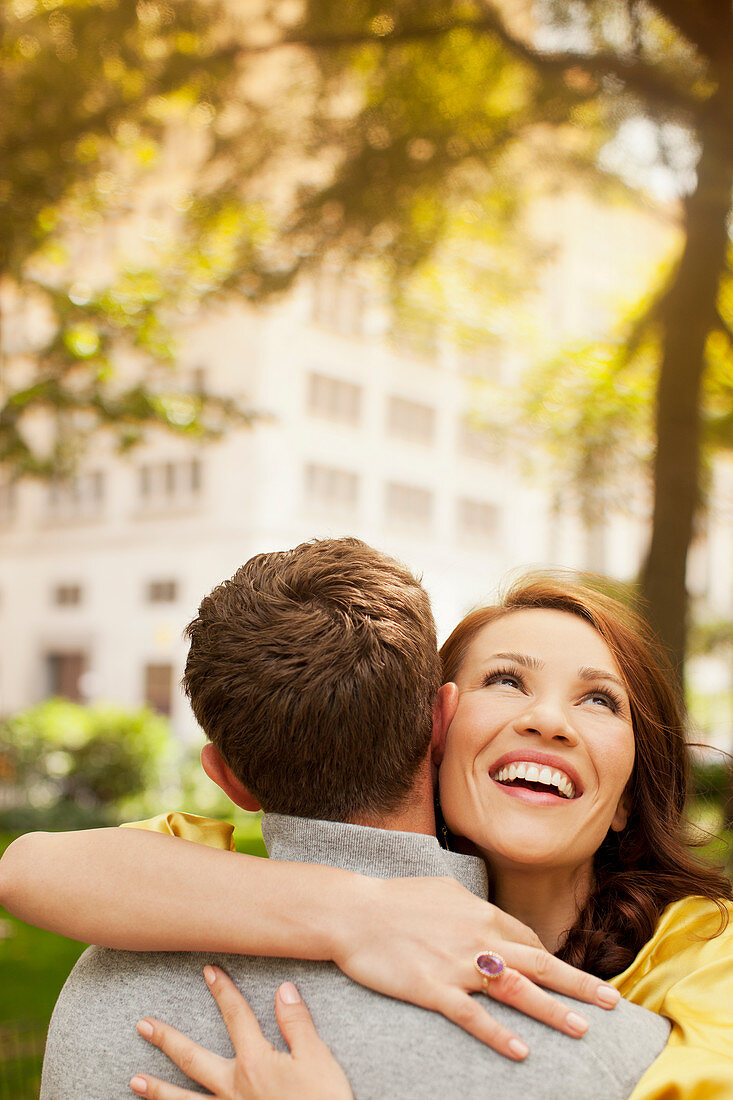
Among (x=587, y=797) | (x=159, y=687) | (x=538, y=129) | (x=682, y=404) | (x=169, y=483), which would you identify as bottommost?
(x=159, y=687)

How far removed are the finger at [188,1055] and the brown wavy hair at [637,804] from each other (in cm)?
76

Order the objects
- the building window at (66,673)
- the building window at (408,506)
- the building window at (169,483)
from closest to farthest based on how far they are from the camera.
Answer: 1. the building window at (408,506)
2. the building window at (169,483)
3. the building window at (66,673)

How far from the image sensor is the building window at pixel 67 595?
27375 mm

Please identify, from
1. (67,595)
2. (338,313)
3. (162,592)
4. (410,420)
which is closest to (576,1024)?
(338,313)

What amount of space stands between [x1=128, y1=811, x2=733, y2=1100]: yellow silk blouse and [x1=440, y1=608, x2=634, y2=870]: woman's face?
20 cm

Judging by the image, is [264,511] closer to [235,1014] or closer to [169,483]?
[169,483]

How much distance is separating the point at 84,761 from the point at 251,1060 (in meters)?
11.7

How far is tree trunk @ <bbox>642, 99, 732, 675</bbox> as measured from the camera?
4.57m

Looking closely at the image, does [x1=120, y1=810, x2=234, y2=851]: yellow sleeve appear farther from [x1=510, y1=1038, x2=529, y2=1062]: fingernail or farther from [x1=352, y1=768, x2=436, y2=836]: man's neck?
[x1=510, y1=1038, x2=529, y2=1062]: fingernail

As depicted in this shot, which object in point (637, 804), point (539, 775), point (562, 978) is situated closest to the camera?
point (562, 978)

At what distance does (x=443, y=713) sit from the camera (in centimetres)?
183

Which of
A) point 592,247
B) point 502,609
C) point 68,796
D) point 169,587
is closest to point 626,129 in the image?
point 502,609

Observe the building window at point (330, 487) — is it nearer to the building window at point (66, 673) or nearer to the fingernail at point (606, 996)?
the building window at point (66, 673)

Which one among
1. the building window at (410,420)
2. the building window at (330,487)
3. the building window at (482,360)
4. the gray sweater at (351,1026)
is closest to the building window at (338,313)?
the building window at (482,360)
